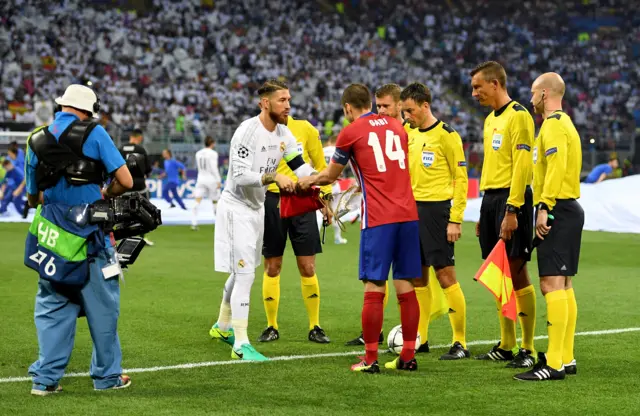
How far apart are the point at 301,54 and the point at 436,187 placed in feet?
107

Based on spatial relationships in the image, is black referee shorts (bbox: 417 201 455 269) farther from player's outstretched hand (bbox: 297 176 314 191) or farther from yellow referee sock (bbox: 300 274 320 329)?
yellow referee sock (bbox: 300 274 320 329)

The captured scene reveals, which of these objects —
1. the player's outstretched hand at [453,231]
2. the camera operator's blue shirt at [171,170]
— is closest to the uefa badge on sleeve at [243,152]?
the player's outstretched hand at [453,231]

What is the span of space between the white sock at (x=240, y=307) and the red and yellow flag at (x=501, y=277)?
6.59 ft

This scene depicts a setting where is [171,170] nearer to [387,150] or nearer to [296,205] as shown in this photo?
[296,205]

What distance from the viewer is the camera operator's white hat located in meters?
6.49

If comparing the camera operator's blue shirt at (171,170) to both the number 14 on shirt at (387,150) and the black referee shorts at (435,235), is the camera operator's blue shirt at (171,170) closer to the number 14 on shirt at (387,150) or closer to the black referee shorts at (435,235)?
the black referee shorts at (435,235)

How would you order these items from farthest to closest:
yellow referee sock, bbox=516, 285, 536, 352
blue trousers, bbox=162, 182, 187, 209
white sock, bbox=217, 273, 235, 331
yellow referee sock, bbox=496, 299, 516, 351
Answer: blue trousers, bbox=162, 182, 187, 209
white sock, bbox=217, 273, 235, 331
yellow referee sock, bbox=496, 299, 516, 351
yellow referee sock, bbox=516, 285, 536, 352

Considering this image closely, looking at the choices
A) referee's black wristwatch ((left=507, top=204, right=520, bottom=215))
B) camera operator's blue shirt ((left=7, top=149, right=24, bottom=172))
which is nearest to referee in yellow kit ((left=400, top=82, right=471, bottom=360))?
referee's black wristwatch ((left=507, top=204, right=520, bottom=215))

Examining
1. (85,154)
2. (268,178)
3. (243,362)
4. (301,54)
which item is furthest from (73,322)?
(301,54)

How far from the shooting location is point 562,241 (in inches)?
270

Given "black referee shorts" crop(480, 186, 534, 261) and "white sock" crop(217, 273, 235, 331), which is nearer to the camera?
"black referee shorts" crop(480, 186, 534, 261)

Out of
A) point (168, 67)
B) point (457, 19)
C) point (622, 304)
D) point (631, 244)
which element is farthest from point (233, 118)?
point (622, 304)

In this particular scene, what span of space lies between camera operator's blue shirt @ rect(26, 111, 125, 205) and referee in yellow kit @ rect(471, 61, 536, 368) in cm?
Answer: 296

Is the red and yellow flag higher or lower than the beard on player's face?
lower
